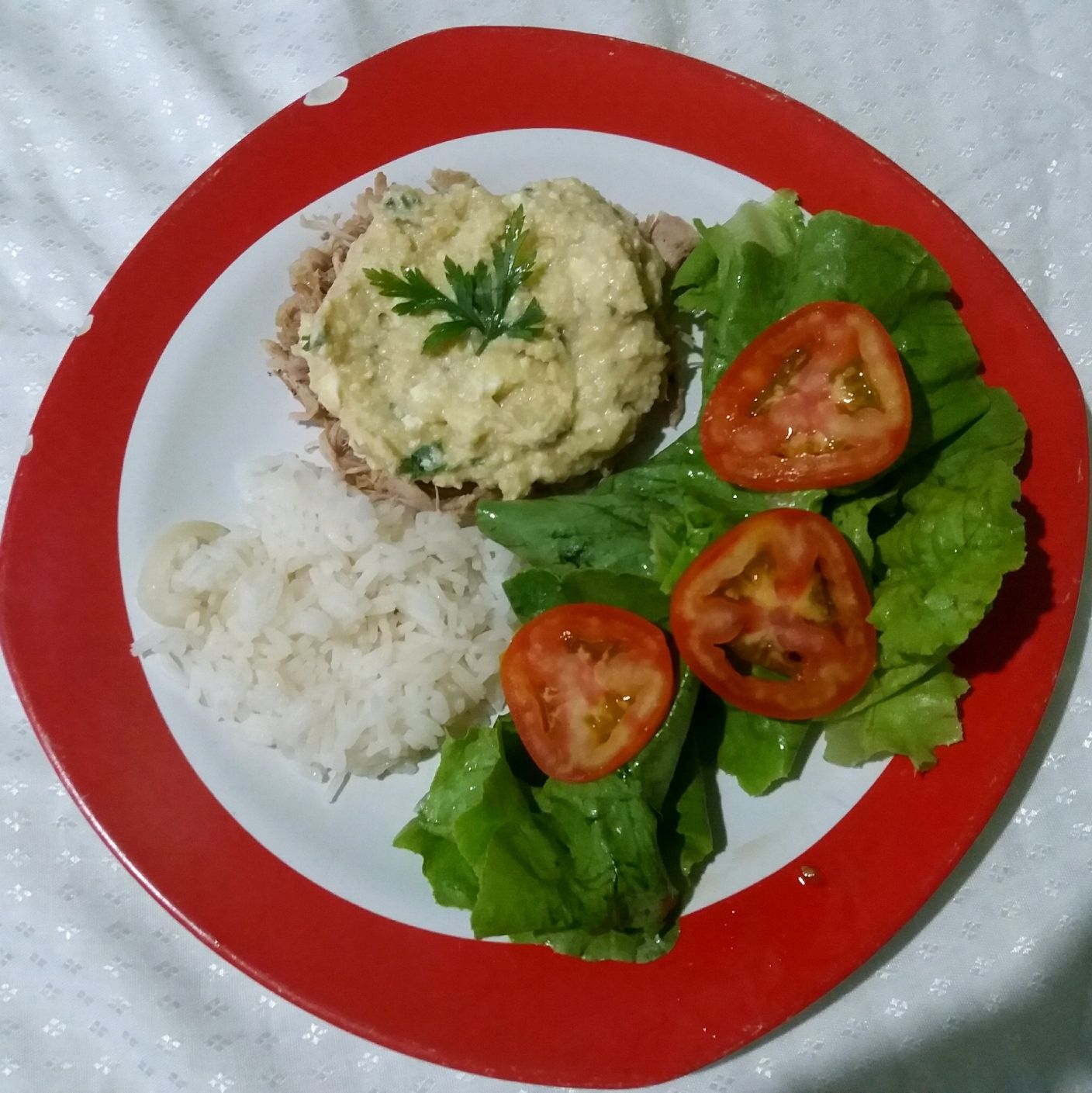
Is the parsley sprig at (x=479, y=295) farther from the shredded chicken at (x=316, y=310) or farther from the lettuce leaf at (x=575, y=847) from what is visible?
the lettuce leaf at (x=575, y=847)

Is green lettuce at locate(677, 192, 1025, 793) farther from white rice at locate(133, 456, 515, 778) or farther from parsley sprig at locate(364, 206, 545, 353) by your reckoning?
white rice at locate(133, 456, 515, 778)

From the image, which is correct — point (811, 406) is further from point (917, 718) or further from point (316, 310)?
point (316, 310)

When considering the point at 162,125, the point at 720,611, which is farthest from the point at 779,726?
the point at 162,125

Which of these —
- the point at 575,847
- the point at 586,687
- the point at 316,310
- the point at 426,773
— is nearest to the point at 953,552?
the point at 586,687

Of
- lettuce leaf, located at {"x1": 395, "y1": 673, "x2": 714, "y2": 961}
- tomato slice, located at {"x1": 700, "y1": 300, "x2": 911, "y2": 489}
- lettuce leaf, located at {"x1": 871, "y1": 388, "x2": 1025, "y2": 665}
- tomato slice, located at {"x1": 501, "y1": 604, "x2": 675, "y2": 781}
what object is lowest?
lettuce leaf, located at {"x1": 395, "y1": 673, "x2": 714, "y2": 961}

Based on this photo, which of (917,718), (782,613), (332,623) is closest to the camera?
(782,613)

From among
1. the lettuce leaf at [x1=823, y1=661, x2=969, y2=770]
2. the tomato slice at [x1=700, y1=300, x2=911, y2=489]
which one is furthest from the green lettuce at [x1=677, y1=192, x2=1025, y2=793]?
the tomato slice at [x1=700, y1=300, x2=911, y2=489]
